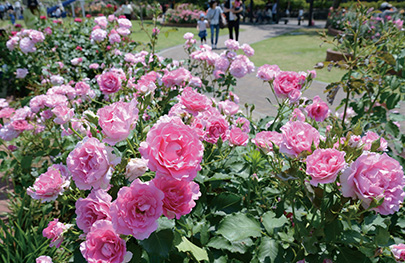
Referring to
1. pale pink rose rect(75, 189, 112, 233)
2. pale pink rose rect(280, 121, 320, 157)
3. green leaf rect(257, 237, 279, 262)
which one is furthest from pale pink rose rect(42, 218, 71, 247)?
pale pink rose rect(280, 121, 320, 157)

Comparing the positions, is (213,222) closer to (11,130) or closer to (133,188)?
(133,188)

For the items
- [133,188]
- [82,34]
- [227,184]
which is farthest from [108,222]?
[82,34]

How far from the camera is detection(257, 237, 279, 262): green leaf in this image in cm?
107

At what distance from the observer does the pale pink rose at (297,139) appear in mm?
952

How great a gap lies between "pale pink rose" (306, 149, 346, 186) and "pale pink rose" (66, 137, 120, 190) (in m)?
0.56

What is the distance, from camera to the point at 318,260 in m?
1.07

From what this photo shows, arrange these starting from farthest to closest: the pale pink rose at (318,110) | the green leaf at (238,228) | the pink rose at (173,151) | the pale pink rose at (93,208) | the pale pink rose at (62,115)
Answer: the pale pink rose at (318,110), the pale pink rose at (62,115), the green leaf at (238,228), the pale pink rose at (93,208), the pink rose at (173,151)

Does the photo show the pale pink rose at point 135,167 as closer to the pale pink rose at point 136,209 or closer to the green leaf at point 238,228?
the pale pink rose at point 136,209

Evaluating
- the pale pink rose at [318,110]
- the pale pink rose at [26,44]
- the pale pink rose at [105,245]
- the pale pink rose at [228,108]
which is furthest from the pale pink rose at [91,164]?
the pale pink rose at [26,44]

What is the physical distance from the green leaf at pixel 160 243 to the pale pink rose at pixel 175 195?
4.2 inches

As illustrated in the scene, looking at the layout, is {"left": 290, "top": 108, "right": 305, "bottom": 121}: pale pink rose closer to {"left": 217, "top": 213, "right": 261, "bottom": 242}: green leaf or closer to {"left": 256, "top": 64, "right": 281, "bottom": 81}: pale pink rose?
{"left": 256, "top": 64, "right": 281, "bottom": 81}: pale pink rose

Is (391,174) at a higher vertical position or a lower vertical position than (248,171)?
higher

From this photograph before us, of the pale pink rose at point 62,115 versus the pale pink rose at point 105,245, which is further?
the pale pink rose at point 62,115

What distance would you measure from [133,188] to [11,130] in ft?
5.79
